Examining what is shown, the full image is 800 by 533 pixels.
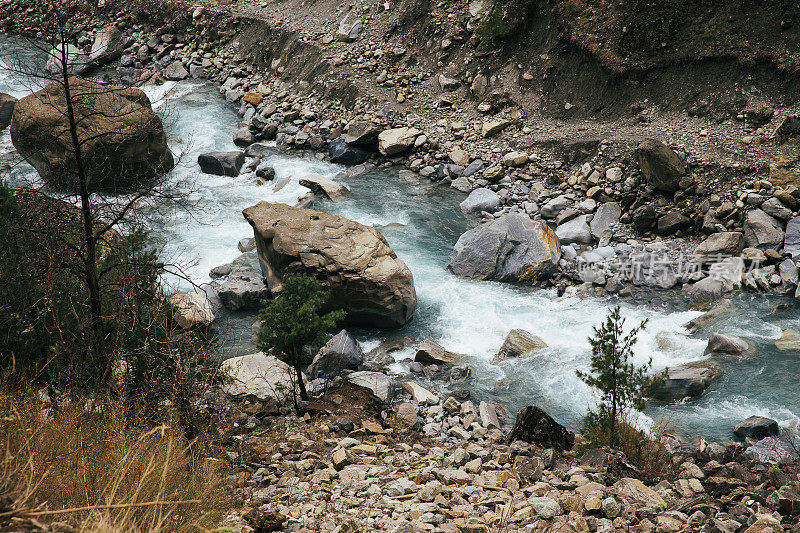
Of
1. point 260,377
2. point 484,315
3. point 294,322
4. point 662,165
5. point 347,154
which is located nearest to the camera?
point 294,322

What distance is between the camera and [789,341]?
31.1 ft

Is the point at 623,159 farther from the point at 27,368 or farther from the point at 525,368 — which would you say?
the point at 27,368

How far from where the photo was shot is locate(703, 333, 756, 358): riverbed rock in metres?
9.21

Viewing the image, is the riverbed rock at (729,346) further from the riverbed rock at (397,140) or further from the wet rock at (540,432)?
the riverbed rock at (397,140)

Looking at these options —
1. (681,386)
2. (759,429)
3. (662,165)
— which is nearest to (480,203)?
(662,165)

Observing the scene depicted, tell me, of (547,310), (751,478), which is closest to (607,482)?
(751,478)

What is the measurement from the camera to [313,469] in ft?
20.0

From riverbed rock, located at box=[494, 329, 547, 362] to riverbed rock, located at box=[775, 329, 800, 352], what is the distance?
3580mm

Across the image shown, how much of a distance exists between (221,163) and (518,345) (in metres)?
9.83

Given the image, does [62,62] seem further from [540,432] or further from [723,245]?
[723,245]

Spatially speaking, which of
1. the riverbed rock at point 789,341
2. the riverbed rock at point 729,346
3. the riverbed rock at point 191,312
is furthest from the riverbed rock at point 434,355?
the riverbed rock at point 789,341

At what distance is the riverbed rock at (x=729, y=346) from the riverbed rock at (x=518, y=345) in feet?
8.24

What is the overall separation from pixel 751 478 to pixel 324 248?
22.7ft

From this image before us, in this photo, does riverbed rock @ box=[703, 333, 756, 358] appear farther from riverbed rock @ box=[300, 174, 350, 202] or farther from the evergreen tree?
riverbed rock @ box=[300, 174, 350, 202]
